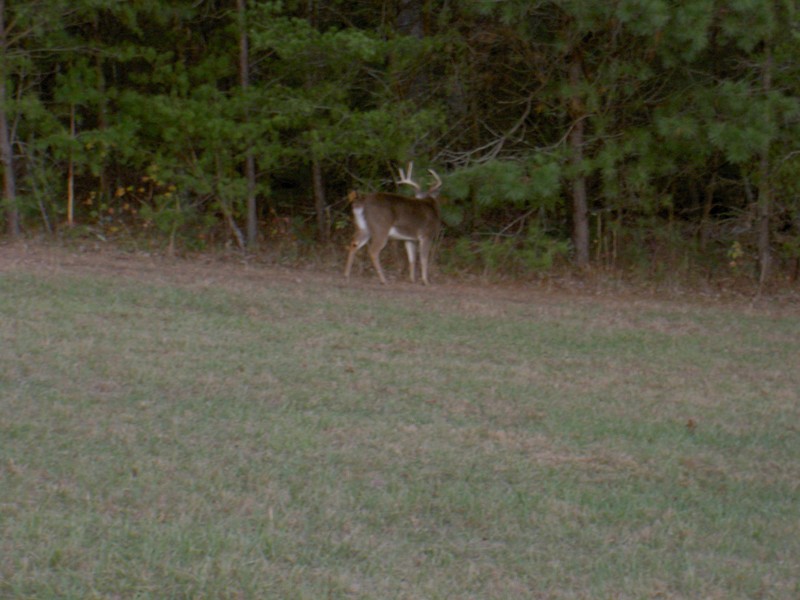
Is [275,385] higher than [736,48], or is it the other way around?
[736,48]

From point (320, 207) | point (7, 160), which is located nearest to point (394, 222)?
point (320, 207)

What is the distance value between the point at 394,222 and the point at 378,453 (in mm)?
8433

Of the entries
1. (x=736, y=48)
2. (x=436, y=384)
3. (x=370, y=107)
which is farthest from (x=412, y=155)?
(x=436, y=384)

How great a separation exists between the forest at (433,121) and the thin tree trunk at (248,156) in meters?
0.05

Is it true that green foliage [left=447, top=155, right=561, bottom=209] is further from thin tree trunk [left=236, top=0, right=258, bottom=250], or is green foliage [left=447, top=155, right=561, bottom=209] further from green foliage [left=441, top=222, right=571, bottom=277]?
thin tree trunk [left=236, top=0, right=258, bottom=250]

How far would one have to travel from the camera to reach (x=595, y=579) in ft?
16.5

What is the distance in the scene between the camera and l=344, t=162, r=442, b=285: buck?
48.6 feet

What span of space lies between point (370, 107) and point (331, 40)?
2.33 meters

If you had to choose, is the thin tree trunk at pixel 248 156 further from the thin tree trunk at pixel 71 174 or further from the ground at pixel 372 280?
the thin tree trunk at pixel 71 174

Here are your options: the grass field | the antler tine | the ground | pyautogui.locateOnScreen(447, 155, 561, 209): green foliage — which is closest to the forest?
pyautogui.locateOnScreen(447, 155, 561, 209): green foliage

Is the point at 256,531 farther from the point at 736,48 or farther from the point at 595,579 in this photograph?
the point at 736,48

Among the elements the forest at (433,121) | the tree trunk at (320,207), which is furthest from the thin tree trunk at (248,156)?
the tree trunk at (320,207)

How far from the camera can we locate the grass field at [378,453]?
16.2ft

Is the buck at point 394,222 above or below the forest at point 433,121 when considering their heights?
below
